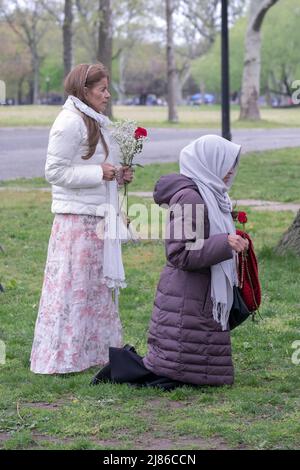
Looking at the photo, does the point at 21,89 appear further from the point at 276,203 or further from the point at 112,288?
the point at 112,288

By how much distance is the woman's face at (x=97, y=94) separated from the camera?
5.78 metres

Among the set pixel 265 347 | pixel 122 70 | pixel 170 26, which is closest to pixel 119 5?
pixel 170 26

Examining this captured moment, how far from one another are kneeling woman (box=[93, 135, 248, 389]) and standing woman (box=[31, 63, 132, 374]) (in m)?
0.56

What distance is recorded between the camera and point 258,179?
16.0m

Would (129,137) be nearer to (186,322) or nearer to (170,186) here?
(170,186)

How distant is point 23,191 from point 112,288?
8507 millimetres

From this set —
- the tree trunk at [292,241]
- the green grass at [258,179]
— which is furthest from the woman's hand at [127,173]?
the green grass at [258,179]

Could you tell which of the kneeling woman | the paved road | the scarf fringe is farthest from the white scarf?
the paved road

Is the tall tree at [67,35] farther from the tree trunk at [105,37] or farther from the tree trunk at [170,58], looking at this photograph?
the tree trunk at [170,58]

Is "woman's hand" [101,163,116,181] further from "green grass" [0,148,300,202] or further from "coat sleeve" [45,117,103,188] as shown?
"green grass" [0,148,300,202]

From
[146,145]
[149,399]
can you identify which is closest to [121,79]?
[146,145]

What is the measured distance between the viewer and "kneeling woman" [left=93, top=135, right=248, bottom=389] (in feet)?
17.3

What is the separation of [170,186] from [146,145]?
18.5 m

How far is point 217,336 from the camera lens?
5.35 metres
